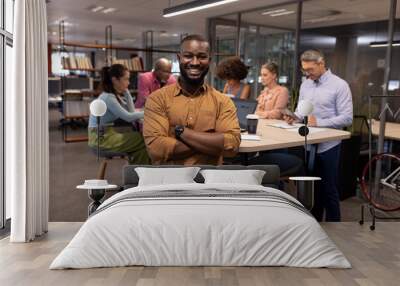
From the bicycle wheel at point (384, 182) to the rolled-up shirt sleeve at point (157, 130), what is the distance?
9.43ft

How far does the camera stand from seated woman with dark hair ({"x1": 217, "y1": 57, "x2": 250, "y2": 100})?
491cm

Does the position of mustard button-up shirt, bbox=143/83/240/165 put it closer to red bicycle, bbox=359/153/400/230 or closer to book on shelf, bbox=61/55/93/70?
red bicycle, bbox=359/153/400/230

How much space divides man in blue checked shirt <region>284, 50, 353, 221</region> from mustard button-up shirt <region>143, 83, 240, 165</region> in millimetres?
1149

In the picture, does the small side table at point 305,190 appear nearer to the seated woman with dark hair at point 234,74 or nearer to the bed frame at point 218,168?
the bed frame at point 218,168

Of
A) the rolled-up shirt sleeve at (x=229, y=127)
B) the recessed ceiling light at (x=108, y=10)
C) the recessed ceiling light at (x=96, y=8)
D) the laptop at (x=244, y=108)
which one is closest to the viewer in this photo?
the rolled-up shirt sleeve at (x=229, y=127)

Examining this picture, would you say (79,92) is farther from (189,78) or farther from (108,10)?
(189,78)

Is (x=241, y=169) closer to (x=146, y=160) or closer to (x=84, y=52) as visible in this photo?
(x=146, y=160)

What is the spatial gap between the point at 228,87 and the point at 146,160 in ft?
4.28

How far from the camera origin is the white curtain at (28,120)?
137 inches

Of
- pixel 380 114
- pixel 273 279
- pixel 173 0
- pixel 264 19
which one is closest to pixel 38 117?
pixel 273 279

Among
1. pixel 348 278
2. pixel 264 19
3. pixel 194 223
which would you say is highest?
pixel 264 19

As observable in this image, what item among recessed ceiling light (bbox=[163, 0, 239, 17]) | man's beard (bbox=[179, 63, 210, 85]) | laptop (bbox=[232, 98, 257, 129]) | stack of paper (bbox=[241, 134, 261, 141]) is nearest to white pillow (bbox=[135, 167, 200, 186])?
stack of paper (bbox=[241, 134, 261, 141])

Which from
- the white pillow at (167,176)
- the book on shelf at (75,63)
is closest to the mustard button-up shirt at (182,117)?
the white pillow at (167,176)

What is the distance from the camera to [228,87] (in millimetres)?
5254
